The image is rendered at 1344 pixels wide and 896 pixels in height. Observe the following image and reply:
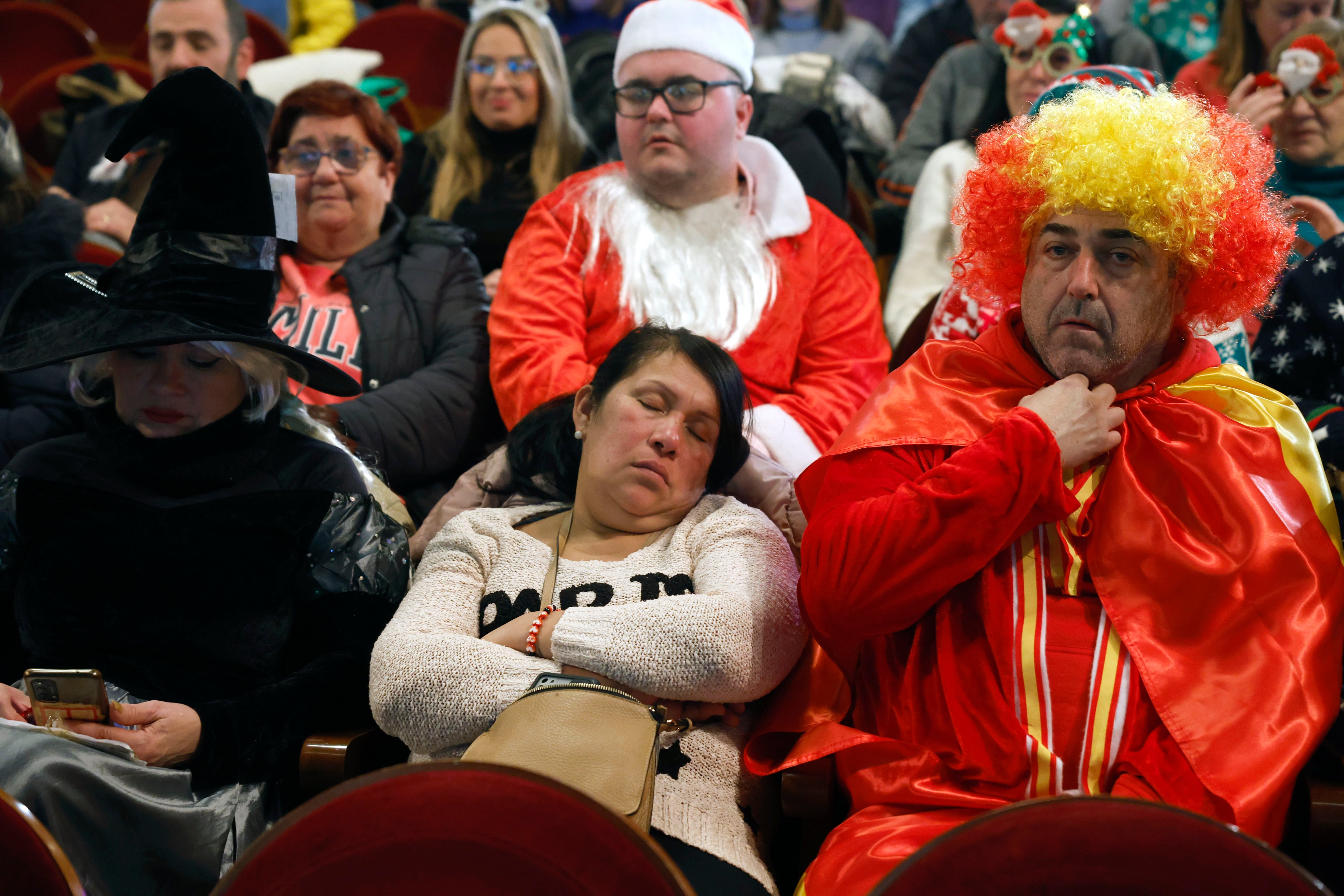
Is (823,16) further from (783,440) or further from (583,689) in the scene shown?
(583,689)

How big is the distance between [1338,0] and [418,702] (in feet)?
11.3

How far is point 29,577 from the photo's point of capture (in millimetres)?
1942

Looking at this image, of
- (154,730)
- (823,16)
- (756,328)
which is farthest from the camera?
(823,16)

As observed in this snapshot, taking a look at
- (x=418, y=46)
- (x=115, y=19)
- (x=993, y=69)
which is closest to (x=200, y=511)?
(x=993, y=69)

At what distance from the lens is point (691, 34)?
9.45 ft

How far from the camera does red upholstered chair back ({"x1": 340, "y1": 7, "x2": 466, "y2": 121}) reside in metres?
4.82

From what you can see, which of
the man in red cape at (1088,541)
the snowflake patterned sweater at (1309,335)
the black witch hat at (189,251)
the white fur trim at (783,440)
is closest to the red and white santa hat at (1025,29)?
the snowflake patterned sweater at (1309,335)

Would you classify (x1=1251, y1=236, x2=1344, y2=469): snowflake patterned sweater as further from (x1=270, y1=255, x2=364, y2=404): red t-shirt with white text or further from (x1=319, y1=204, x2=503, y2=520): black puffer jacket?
(x1=270, y1=255, x2=364, y2=404): red t-shirt with white text

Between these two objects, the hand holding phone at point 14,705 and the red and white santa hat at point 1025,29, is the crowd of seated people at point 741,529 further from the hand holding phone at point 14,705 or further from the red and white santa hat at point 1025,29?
the red and white santa hat at point 1025,29

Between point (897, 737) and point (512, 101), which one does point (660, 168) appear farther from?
point (897, 737)

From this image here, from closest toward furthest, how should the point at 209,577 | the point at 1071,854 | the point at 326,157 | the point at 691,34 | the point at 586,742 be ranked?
the point at 1071,854 < the point at 586,742 < the point at 209,577 < the point at 691,34 < the point at 326,157

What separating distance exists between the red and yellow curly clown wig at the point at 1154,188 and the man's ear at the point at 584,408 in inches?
28.1

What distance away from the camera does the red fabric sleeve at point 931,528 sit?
1.60 metres

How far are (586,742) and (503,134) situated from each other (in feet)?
8.41
